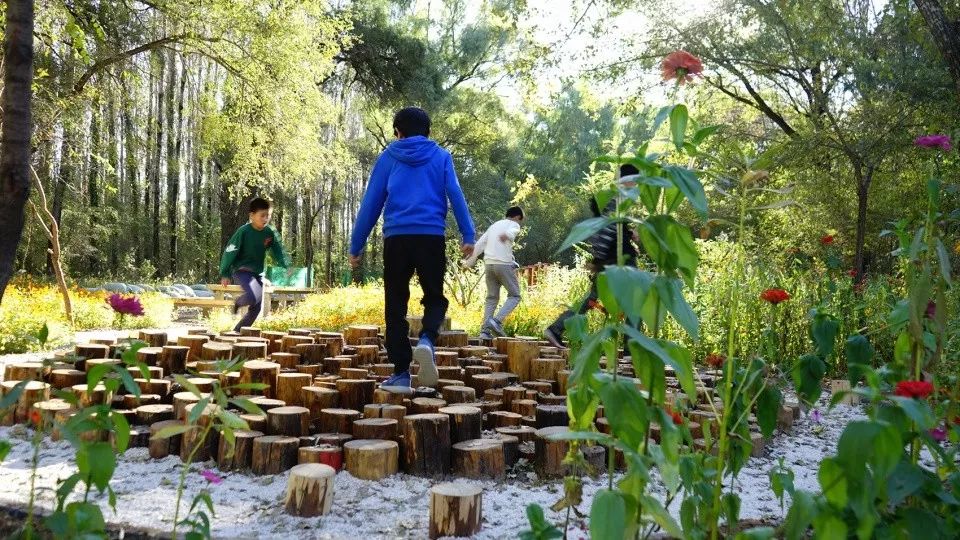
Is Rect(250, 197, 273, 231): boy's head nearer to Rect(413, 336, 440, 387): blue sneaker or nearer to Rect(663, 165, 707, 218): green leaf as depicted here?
Rect(413, 336, 440, 387): blue sneaker

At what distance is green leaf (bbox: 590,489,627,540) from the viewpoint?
1.27 meters

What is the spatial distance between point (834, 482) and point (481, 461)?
2039 mm

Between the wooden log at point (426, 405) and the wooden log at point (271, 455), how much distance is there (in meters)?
0.67

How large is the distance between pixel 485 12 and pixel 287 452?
25889mm

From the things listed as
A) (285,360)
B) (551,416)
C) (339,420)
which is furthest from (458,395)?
(285,360)

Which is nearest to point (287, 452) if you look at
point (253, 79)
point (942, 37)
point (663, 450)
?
point (663, 450)

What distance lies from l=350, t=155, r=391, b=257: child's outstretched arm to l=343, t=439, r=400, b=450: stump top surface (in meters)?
1.46

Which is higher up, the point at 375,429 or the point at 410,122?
the point at 410,122

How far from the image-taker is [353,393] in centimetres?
389

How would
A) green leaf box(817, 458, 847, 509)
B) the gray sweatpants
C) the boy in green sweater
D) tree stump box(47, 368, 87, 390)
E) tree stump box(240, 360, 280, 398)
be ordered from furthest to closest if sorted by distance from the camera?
the gray sweatpants → the boy in green sweater → tree stump box(47, 368, 87, 390) → tree stump box(240, 360, 280, 398) → green leaf box(817, 458, 847, 509)

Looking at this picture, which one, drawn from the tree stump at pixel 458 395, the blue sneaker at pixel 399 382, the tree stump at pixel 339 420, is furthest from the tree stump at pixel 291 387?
the tree stump at pixel 458 395

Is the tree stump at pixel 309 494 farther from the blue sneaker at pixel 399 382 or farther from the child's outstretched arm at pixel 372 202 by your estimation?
the child's outstretched arm at pixel 372 202

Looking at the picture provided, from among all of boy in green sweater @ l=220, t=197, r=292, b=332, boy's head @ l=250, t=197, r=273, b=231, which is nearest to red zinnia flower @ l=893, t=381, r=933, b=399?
boy in green sweater @ l=220, t=197, r=292, b=332

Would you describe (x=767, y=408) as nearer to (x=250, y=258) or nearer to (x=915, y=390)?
(x=915, y=390)
